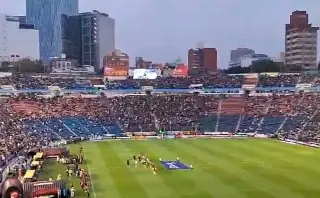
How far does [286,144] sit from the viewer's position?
2650 inches

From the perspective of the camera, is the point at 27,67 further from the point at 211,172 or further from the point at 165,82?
the point at 211,172

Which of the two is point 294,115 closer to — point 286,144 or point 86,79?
point 286,144

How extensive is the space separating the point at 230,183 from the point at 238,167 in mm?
8175

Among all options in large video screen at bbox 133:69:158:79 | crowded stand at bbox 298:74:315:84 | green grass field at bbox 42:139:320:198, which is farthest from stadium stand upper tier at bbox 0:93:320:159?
large video screen at bbox 133:69:158:79

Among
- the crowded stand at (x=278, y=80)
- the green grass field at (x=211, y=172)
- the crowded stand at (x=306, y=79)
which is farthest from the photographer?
the crowded stand at (x=278, y=80)

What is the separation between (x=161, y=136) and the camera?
268 feet

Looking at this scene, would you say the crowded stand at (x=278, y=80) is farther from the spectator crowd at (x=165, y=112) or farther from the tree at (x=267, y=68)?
the tree at (x=267, y=68)

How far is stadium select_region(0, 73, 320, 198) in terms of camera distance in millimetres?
37719

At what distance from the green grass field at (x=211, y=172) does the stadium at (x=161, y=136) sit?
94mm

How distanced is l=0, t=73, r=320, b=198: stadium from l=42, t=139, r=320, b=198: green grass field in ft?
0.31

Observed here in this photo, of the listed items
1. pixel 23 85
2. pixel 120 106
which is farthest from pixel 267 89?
pixel 23 85

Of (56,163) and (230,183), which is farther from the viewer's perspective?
(56,163)

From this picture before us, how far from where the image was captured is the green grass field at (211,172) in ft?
117

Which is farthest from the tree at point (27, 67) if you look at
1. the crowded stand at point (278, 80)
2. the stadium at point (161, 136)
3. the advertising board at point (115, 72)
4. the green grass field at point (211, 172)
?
the green grass field at point (211, 172)
